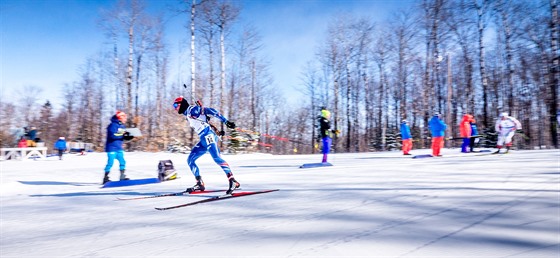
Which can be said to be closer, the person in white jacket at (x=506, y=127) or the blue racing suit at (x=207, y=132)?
the blue racing suit at (x=207, y=132)

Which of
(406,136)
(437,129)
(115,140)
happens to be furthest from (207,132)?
(406,136)

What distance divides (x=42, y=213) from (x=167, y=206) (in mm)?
2047

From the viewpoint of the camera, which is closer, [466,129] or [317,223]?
[317,223]

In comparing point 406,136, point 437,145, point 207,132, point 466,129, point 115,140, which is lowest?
point 437,145

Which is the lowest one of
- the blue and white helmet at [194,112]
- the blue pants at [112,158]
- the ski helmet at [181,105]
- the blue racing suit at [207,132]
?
the blue pants at [112,158]

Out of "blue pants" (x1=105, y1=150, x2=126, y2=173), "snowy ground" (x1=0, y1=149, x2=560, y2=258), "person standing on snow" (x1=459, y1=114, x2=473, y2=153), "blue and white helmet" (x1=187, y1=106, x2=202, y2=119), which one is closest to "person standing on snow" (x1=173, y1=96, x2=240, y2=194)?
"blue and white helmet" (x1=187, y1=106, x2=202, y2=119)

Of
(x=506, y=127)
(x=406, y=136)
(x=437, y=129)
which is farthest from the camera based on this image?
(x=406, y=136)

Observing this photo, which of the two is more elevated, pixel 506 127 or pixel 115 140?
pixel 506 127

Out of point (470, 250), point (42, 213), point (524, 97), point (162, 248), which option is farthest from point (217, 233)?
point (524, 97)

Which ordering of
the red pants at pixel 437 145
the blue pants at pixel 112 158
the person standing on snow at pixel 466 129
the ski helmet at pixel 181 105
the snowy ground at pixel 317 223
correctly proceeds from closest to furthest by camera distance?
the snowy ground at pixel 317 223 → the ski helmet at pixel 181 105 → the blue pants at pixel 112 158 → the red pants at pixel 437 145 → the person standing on snow at pixel 466 129

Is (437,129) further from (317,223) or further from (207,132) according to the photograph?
(317,223)

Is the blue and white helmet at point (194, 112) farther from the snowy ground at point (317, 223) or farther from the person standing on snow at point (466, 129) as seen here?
the person standing on snow at point (466, 129)

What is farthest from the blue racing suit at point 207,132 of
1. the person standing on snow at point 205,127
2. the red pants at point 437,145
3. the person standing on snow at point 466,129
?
the person standing on snow at point 466,129

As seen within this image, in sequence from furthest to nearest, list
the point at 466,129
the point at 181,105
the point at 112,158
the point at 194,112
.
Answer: the point at 466,129
the point at 112,158
the point at 181,105
the point at 194,112
